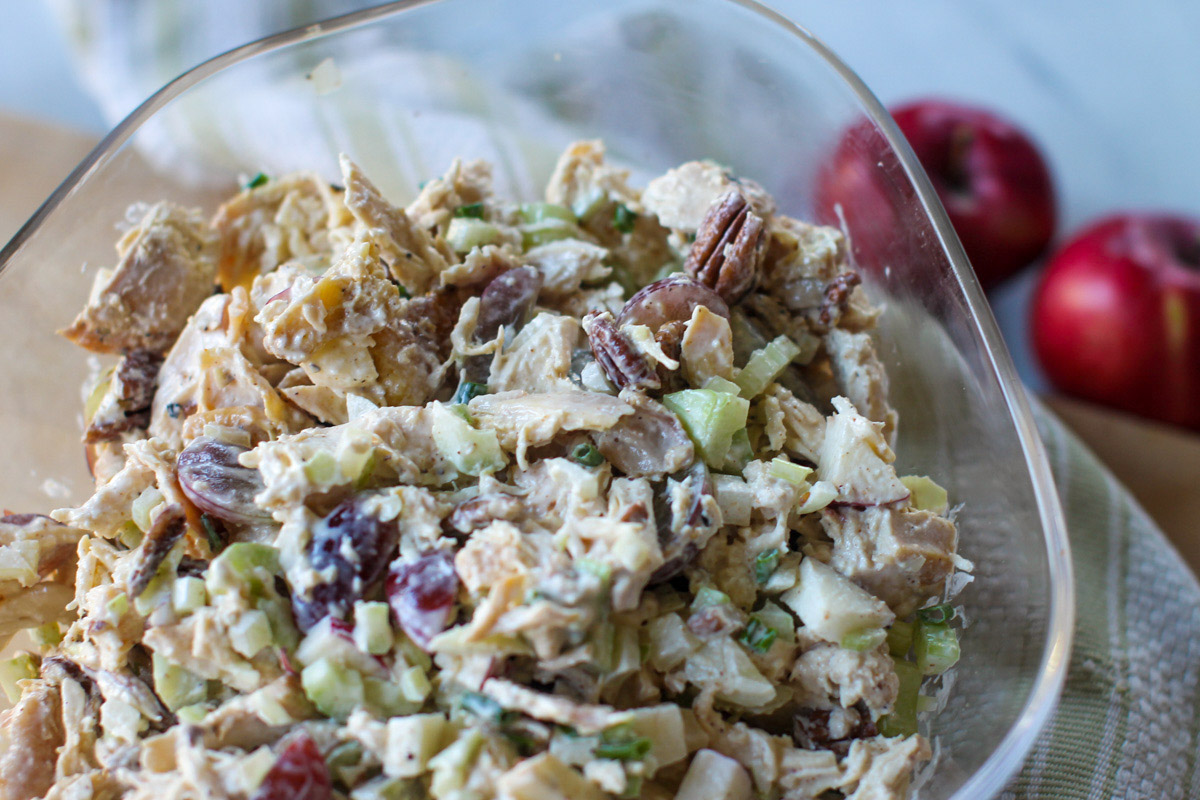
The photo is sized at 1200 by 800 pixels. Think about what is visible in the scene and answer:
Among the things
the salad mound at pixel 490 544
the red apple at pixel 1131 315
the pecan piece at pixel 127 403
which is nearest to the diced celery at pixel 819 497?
the salad mound at pixel 490 544

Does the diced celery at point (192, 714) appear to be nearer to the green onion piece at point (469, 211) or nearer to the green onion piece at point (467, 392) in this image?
the green onion piece at point (467, 392)

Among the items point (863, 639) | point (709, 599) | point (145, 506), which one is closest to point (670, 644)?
point (709, 599)

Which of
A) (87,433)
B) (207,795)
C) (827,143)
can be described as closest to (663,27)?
(827,143)

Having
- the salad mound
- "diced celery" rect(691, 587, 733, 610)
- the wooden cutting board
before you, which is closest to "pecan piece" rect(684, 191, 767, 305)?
the salad mound

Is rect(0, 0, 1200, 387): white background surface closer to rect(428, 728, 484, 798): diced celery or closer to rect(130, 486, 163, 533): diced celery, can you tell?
rect(130, 486, 163, 533): diced celery

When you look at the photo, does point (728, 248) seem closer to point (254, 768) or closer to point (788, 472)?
point (788, 472)

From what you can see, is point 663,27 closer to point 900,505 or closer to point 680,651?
point 900,505
